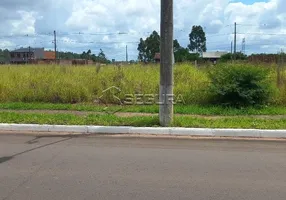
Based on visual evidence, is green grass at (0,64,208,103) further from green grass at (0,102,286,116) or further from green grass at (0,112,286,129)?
green grass at (0,112,286,129)

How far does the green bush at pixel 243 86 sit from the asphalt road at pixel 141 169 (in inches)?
164

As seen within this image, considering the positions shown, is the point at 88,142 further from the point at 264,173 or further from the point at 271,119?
the point at 271,119

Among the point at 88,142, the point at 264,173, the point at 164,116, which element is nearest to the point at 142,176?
the point at 264,173

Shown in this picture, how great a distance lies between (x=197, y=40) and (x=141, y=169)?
96371 mm

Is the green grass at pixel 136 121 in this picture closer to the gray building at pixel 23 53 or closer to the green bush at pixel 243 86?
the green bush at pixel 243 86

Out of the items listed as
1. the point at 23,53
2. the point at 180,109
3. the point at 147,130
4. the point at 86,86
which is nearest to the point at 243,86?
the point at 180,109

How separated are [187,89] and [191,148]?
259 inches

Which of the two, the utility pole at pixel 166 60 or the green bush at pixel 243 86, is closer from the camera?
the utility pole at pixel 166 60

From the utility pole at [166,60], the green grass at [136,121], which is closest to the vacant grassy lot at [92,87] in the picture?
the green grass at [136,121]

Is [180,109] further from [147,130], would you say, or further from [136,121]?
[147,130]

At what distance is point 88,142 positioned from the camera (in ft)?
24.5

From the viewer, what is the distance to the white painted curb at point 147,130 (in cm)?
816

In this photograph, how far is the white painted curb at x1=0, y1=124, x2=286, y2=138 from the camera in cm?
816

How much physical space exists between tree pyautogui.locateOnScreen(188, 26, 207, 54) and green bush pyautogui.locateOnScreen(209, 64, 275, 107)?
285 ft
